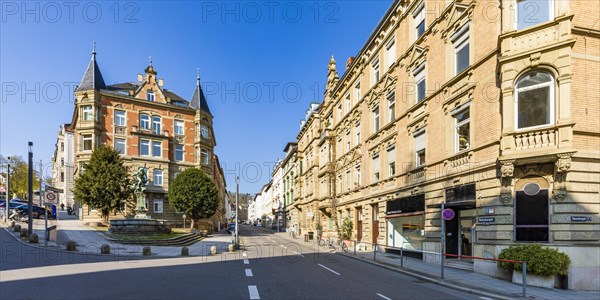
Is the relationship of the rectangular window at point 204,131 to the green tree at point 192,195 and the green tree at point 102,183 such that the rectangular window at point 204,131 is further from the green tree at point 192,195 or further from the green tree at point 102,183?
the green tree at point 102,183

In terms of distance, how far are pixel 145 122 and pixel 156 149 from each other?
3.51 metres

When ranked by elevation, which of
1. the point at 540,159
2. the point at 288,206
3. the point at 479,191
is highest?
the point at 540,159

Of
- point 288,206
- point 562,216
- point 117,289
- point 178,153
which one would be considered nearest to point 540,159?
point 562,216

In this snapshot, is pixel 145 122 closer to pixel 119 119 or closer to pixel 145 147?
pixel 119 119

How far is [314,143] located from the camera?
44219 mm

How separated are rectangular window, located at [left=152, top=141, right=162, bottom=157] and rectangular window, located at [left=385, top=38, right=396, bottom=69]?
3007 centimetres

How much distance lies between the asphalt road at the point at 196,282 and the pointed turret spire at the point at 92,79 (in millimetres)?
27611

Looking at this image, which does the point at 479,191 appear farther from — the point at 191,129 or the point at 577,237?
the point at 191,129

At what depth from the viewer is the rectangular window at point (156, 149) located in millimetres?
42500

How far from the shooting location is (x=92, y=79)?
128 feet

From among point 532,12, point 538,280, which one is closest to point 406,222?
point 538,280

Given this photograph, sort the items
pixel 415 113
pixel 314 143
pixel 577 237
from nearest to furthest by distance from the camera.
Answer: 1. pixel 577 237
2. pixel 415 113
3. pixel 314 143

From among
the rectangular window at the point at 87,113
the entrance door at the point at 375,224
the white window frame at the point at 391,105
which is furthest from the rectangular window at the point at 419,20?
the rectangular window at the point at 87,113

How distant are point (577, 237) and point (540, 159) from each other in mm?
2836
